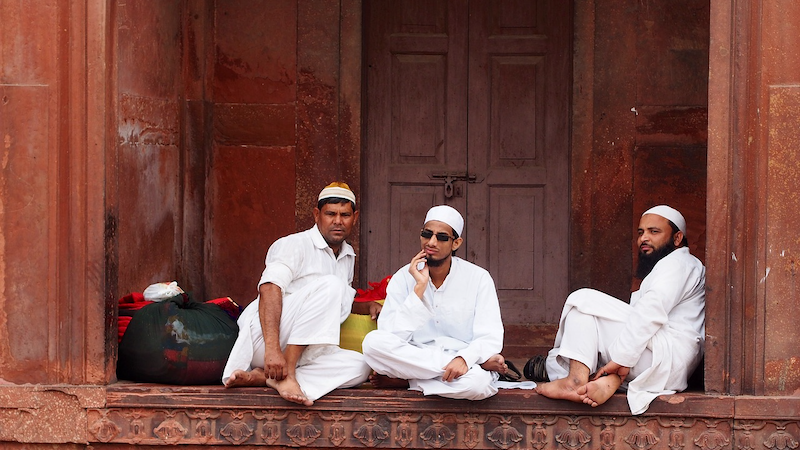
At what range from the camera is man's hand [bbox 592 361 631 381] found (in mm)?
5828

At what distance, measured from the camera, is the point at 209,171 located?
787 cm

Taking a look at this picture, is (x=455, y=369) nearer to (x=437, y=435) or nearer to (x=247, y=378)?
(x=437, y=435)

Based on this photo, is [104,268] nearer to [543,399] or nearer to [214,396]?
[214,396]

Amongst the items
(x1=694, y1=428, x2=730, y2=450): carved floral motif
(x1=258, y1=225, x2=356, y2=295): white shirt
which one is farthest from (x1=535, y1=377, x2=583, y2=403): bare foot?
(x1=258, y1=225, x2=356, y2=295): white shirt

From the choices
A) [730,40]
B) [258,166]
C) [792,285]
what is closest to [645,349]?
[792,285]

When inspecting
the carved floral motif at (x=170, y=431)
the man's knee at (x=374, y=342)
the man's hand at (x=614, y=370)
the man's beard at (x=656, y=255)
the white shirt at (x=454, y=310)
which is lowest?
the carved floral motif at (x=170, y=431)

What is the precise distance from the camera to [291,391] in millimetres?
5824

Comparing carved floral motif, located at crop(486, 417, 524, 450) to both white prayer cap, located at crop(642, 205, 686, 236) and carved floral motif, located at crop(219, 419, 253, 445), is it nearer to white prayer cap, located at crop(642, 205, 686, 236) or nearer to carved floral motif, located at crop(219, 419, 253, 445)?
carved floral motif, located at crop(219, 419, 253, 445)

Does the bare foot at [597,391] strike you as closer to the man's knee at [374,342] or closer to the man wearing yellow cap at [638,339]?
the man wearing yellow cap at [638,339]

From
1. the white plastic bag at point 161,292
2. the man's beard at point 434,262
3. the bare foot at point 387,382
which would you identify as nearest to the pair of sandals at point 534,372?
the bare foot at point 387,382

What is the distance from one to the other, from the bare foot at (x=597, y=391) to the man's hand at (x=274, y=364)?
157 cm

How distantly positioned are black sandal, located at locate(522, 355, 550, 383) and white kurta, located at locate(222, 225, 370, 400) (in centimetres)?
101

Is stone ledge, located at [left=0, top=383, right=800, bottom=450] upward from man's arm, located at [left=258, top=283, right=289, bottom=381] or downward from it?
downward

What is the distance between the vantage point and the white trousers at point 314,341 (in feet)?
19.3
